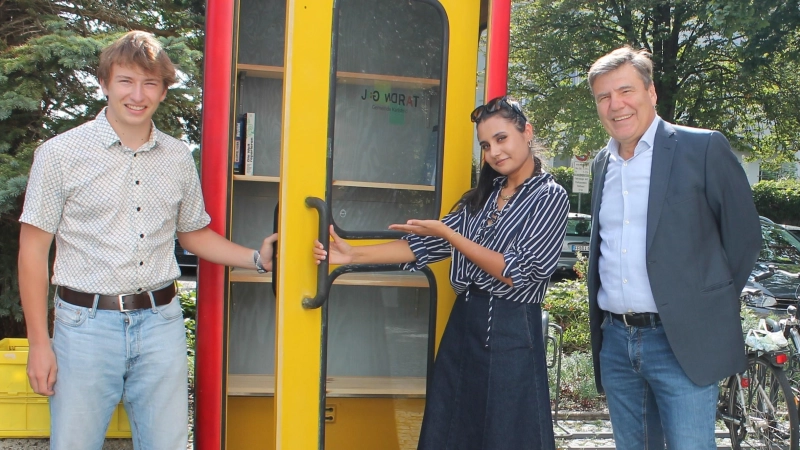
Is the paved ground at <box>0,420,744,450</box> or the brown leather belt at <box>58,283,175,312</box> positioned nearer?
the brown leather belt at <box>58,283,175,312</box>

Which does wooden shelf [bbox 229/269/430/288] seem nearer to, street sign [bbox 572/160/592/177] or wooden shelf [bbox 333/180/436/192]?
wooden shelf [bbox 333/180/436/192]

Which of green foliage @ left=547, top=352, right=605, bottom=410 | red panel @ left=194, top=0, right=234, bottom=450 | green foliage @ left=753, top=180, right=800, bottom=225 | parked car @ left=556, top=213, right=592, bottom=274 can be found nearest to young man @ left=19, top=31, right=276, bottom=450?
red panel @ left=194, top=0, right=234, bottom=450

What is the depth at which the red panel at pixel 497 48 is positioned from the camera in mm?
2805

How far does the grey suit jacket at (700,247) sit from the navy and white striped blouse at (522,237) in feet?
1.07

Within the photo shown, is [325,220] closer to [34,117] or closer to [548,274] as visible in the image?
[548,274]

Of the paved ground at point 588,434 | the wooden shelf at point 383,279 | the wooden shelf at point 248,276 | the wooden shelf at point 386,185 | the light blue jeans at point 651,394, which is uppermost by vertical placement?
the wooden shelf at point 386,185

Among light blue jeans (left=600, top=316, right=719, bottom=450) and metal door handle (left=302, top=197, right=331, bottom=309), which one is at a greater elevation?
metal door handle (left=302, top=197, right=331, bottom=309)

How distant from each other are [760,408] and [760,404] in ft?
0.08

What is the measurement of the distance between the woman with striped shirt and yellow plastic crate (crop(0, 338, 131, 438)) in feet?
4.56

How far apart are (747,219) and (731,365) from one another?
1.55 feet

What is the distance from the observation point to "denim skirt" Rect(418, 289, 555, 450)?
7.73 ft

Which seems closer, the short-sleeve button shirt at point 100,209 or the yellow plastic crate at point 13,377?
the short-sleeve button shirt at point 100,209

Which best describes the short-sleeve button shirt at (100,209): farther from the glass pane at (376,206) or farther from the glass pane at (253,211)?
the glass pane at (253,211)

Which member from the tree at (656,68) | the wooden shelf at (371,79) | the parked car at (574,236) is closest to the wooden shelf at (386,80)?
the wooden shelf at (371,79)
